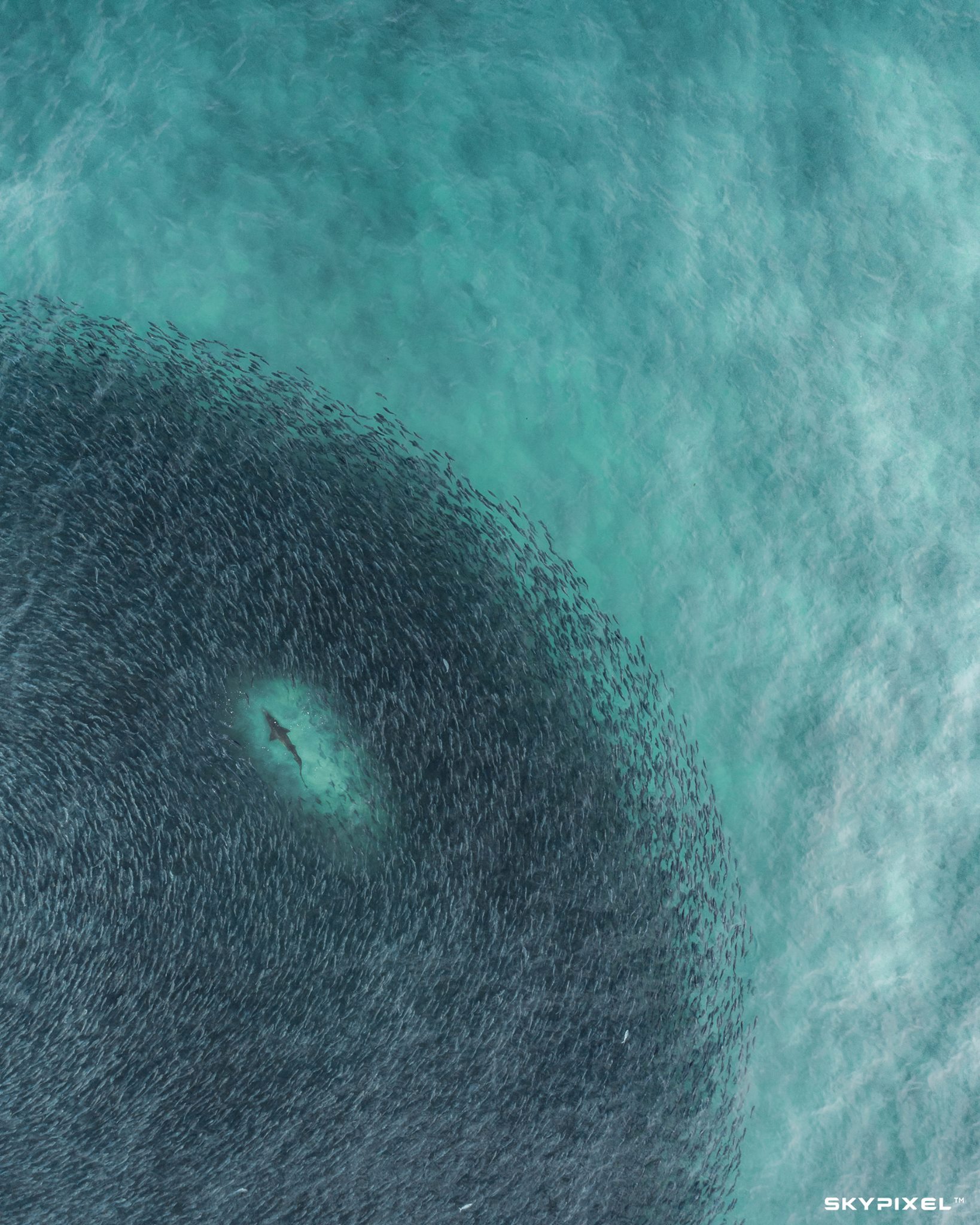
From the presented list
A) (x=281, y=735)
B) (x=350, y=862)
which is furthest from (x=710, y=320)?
(x=350, y=862)

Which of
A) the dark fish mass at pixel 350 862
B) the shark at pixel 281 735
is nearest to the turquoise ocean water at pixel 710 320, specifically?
the dark fish mass at pixel 350 862

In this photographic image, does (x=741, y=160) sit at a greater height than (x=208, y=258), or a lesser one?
greater

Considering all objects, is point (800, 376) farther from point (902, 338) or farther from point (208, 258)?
point (208, 258)

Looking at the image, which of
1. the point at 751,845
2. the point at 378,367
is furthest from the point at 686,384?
the point at 751,845

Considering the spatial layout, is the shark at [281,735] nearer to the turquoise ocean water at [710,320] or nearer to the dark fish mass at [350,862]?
the dark fish mass at [350,862]

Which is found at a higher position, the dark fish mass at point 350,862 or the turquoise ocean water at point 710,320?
the turquoise ocean water at point 710,320

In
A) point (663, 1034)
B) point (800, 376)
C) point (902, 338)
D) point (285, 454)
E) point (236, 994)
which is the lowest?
point (236, 994)

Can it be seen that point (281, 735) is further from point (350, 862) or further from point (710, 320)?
point (710, 320)
